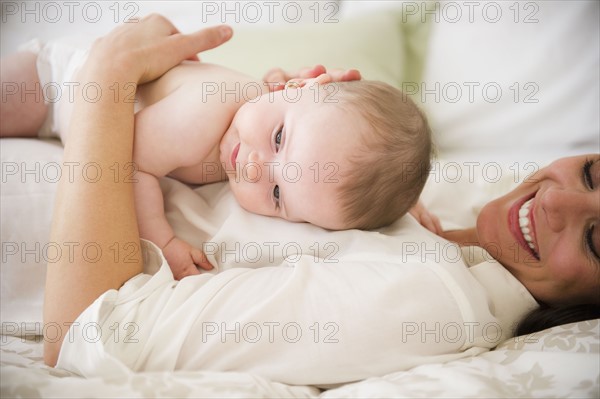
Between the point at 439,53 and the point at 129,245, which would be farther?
the point at 439,53

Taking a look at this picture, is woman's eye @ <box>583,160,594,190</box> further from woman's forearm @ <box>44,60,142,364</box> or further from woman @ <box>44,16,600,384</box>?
woman's forearm @ <box>44,60,142,364</box>

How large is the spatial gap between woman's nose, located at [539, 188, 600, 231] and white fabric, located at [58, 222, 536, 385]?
11.5 inches

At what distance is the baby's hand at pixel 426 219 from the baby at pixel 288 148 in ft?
0.78

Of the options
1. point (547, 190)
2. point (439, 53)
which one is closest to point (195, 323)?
point (547, 190)

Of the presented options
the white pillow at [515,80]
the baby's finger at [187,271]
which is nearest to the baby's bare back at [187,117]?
the baby's finger at [187,271]

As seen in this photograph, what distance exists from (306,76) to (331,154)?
0.35 m

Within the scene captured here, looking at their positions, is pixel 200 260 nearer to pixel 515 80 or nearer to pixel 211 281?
pixel 211 281

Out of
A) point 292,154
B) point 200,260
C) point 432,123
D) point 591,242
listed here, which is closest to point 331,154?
point 292,154

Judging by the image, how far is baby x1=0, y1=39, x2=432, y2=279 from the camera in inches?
39.8

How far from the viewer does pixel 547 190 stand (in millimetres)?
1103

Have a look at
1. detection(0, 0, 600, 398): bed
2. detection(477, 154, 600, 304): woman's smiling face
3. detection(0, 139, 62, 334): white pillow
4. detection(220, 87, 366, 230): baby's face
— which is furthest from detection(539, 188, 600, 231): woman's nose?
detection(0, 139, 62, 334): white pillow

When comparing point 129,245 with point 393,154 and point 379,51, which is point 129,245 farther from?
point 379,51

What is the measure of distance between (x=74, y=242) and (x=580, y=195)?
0.97 metres

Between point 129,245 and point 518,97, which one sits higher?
point 518,97
